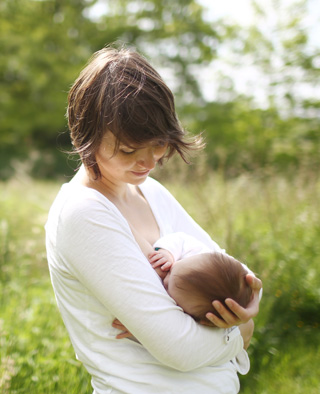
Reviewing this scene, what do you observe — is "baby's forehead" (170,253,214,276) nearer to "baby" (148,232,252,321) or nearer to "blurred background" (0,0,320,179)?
"baby" (148,232,252,321)

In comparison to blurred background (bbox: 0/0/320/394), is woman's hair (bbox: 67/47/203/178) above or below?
above

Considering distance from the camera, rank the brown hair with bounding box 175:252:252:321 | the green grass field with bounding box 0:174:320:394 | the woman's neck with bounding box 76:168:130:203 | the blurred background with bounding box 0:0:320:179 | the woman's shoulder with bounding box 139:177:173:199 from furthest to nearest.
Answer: the blurred background with bounding box 0:0:320:179 < the green grass field with bounding box 0:174:320:394 < the woman's shoulder with bounding box 139:177:173:199 < the woman's neck with bounding box 76:168:130:203 < the brown hair with bounding box 175:252:252:321

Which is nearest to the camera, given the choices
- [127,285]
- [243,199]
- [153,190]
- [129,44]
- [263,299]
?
[127,285]

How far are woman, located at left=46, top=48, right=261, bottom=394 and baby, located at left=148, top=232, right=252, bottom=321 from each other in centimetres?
5

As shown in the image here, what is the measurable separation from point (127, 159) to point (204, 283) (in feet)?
1.71

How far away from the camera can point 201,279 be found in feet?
5.16

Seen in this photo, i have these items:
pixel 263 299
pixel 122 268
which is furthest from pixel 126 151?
pixel 263 299

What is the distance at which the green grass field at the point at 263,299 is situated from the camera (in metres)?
2.64

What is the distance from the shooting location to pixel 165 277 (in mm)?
1697

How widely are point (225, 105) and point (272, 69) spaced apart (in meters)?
11.0

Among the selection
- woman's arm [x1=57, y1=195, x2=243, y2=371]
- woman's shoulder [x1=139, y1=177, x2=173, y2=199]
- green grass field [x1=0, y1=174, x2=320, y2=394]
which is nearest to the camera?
woman's arm [x1=57, y1=195, x2=243, y2=371]

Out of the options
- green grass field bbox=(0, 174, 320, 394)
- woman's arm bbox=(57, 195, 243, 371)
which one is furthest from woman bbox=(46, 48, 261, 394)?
green grass field bbox=(0, 174, 320, 394)

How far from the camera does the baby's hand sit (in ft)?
5.42

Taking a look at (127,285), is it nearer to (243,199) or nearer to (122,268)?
(122,268)
